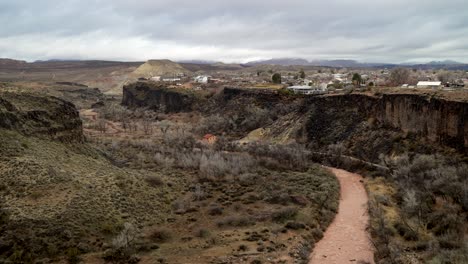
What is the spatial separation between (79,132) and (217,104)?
44.3 meters

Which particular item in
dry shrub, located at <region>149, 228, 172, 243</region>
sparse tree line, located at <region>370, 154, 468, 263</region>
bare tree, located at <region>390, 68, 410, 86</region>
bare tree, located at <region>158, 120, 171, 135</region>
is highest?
bare tree, located at <region>390, 68, 410, 86</region>

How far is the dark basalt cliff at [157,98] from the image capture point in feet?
307

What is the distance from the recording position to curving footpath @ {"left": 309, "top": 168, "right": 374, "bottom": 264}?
2231 centimetres

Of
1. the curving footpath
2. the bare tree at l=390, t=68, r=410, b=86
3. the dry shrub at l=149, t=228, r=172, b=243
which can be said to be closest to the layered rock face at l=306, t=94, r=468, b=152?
the curving footpath

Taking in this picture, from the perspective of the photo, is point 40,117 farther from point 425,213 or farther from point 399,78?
point 399,78

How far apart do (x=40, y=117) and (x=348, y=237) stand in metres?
27.3

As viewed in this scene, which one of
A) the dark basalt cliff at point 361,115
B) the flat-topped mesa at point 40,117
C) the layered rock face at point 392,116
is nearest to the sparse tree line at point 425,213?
the layered rock face at point 392,116

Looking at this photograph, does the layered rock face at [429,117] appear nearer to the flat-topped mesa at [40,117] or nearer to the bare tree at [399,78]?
the bare tree at [399,78]

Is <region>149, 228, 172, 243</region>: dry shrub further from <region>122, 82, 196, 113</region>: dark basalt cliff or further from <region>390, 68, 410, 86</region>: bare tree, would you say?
<region>122, 82, 196, 113</region>: dark basalt cliff

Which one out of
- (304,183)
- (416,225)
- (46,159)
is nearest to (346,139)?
(304,183)

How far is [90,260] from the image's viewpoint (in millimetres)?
20625

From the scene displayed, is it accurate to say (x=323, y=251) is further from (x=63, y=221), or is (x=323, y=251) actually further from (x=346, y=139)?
(x=346, y=139)

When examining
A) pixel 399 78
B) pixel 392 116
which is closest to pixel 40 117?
pixel 392 116

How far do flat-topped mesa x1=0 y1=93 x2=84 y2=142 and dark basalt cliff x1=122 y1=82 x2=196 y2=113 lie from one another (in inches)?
1958
